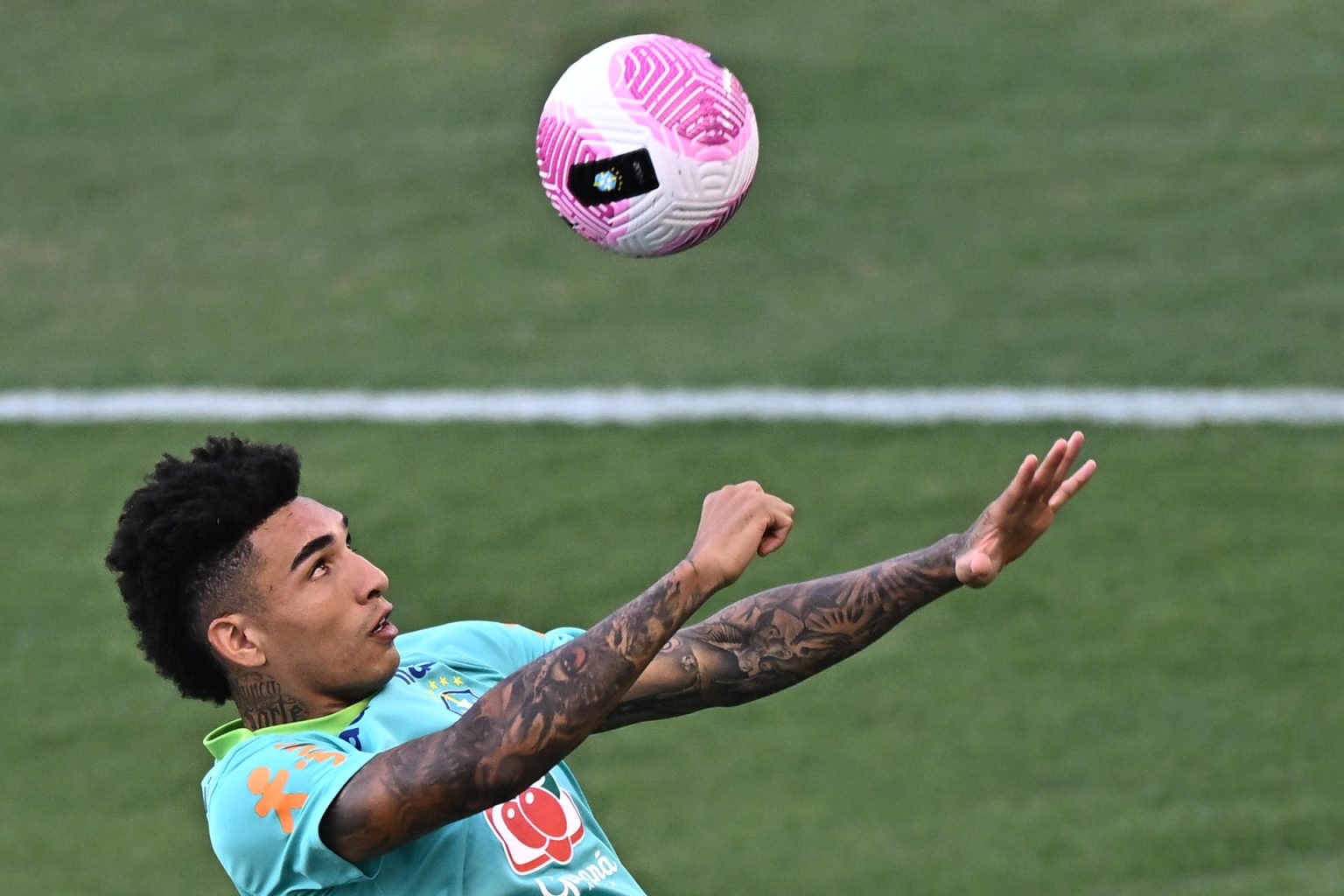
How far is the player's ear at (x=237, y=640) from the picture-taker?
4559mm

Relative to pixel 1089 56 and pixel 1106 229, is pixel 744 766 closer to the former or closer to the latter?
pixel 1106 229

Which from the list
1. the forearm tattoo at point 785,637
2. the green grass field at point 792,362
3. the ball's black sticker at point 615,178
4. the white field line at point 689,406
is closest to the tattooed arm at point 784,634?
the forearm tattoo at point 785,637

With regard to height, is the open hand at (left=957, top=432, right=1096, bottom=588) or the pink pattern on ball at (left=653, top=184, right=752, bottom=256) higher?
the pink pattern on ball at (left=653, top=184, right=752, bottom=256)

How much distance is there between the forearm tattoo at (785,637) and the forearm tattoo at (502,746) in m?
0.81

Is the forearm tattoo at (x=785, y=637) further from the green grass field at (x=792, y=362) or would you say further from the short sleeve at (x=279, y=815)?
the green grass field at (x=792, y=362)

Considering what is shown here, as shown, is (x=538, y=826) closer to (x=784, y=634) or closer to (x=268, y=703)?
(x=268, y=703)

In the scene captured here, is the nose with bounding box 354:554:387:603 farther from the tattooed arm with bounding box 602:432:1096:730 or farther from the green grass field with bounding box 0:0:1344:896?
the green grass field with bounding box 0:0:1344:896

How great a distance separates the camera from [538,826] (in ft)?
15.1

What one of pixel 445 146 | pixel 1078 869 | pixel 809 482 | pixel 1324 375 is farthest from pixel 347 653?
pixel 445 146

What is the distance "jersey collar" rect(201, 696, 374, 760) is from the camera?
4.51m

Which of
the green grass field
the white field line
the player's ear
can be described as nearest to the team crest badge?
the player's ear

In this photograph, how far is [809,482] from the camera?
32.2 ft

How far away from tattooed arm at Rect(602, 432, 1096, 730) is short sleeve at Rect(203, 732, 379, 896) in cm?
80

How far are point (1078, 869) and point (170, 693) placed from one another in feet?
12.9
